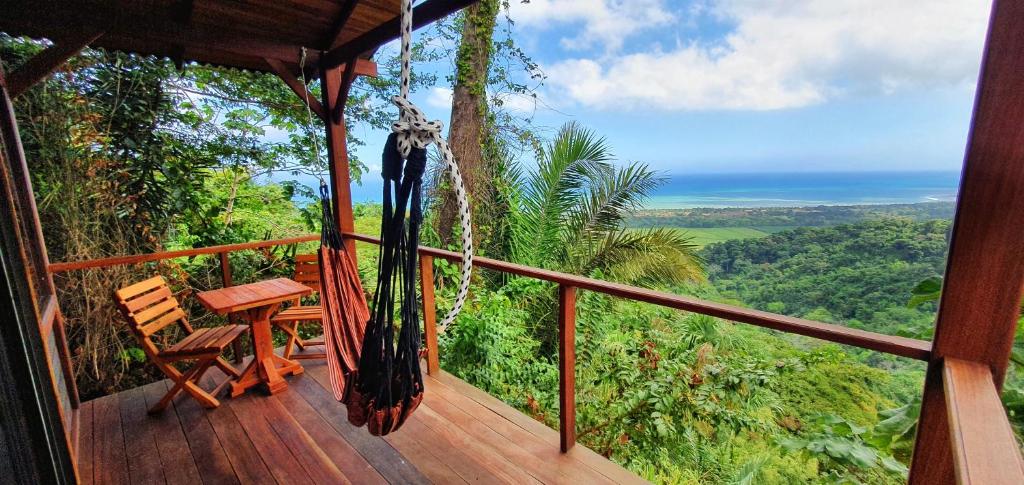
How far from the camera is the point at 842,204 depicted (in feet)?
20.7

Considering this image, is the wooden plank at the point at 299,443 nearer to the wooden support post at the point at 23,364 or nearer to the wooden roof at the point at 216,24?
the wooden support post at the point at 23,364

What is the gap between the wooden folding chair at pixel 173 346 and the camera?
230 cm

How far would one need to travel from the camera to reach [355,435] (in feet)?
6.92

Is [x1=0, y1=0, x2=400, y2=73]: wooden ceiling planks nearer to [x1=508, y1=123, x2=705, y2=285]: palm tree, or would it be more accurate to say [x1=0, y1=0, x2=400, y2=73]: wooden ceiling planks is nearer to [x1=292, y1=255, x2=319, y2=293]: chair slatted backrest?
[x1=292, y1=255, x2=319, y2=293]: chair slatted backrest

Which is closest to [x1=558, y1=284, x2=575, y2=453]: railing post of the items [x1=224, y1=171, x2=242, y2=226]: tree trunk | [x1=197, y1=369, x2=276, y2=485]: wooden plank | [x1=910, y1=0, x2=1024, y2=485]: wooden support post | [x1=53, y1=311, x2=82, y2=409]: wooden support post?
[x1=910, y1=0, x2=1024, y2=485]: wooden support post

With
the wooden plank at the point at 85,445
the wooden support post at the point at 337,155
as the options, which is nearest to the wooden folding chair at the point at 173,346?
the wooden plank at the point at 85,445

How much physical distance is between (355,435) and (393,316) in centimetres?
109

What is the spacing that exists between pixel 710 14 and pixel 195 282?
9.24 metres

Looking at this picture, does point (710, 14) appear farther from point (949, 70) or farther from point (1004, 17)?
point (1004, 17)

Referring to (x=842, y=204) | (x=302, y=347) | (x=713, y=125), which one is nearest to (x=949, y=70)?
(x=302, y=347)

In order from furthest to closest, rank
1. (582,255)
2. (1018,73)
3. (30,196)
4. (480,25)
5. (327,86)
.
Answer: (480,25) → (582,255) → (327,86) → (30,196) → (1018,73)

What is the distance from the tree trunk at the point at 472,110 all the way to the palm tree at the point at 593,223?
3.01 ft

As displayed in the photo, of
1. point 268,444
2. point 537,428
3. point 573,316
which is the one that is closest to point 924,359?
point 573,316

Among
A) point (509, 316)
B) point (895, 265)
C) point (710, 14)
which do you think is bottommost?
point (509, 316)
